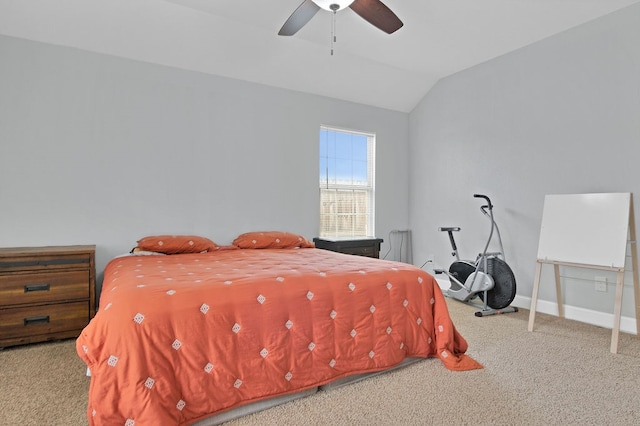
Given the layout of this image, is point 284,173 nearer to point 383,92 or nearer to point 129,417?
point 383,92

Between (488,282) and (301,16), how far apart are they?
2.94 meters

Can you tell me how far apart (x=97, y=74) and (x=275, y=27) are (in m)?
1.72

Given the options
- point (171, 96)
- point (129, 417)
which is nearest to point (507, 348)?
point (129, 417)

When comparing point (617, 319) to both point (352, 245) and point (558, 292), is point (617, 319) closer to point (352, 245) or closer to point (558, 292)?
point (558, 292)

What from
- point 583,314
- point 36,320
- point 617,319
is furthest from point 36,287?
point 583,314

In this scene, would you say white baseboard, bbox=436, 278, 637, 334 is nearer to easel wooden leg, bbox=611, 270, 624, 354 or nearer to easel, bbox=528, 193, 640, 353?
easel, bbox=528, 193, 640, 353

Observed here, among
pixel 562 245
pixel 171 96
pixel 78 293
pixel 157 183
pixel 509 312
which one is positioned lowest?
pixel 509 312

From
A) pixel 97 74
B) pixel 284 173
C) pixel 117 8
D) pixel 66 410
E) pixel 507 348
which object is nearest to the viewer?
pixel 66 410

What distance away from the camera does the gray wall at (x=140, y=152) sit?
3225 millimetres

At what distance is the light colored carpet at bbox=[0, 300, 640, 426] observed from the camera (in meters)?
1.81

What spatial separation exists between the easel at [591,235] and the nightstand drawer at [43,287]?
368 cm

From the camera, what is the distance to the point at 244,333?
6.14ft

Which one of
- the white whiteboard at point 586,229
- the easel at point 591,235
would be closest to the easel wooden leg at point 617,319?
the easel at point 591,235

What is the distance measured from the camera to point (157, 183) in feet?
12.2
